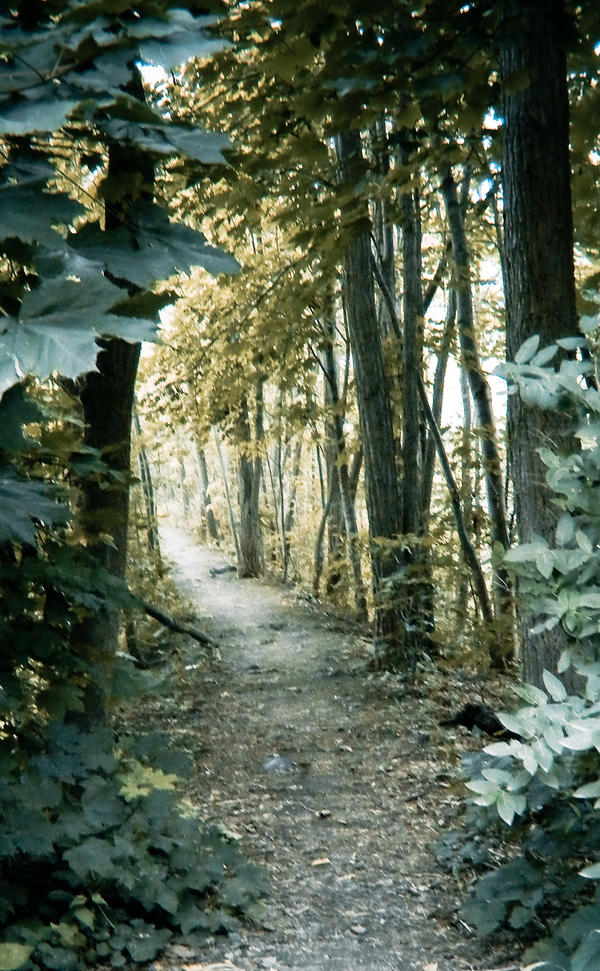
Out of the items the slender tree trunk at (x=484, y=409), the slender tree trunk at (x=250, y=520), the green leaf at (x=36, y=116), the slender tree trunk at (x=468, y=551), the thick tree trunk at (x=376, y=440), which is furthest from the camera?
the slender tree trunk at (x=250, y=520)

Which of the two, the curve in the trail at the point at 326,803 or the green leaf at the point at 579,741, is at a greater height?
the green leaf at the point at 579,741

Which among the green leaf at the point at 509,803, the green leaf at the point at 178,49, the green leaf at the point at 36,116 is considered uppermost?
the green leaf at the point at 178,49

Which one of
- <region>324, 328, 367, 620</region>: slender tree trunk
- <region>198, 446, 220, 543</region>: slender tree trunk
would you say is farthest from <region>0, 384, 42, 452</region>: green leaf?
<region>198, 446, 220, 543</region>: slender tree trunk

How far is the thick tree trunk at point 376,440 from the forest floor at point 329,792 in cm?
52

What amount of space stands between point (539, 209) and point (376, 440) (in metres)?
4.94

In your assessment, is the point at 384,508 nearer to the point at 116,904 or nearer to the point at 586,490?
the point at 116,904

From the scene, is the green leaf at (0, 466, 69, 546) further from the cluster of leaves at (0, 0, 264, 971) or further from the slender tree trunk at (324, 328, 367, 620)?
the slender tree trunk at (324, 328, 367, 620)

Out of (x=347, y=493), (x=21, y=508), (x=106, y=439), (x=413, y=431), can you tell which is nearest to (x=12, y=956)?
(x=21, y=508)

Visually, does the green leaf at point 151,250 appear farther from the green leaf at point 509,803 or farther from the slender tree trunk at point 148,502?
the slender tree trunk at point 148,502

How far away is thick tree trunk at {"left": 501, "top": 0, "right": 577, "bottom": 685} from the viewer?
11.2 feet

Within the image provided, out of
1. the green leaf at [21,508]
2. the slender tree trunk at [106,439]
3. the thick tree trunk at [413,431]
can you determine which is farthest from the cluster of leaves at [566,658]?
the thick tree trunk at [413,431]

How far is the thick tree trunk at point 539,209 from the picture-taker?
3.42 meters

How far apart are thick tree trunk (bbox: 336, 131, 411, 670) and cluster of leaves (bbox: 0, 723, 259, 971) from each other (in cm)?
448

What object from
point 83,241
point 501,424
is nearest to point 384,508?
point 501,424
